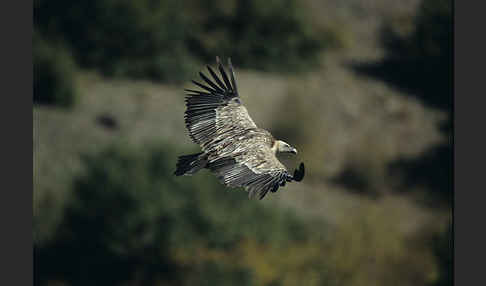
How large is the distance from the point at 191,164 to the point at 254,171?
0.91 m

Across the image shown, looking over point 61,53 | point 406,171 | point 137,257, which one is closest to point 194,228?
point 137,257

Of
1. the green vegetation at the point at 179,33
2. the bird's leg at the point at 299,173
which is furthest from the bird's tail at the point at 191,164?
the green vegetation at the point at 179,33

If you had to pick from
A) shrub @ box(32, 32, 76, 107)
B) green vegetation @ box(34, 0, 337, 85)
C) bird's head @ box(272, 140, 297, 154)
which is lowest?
shrub @ box(32, 32, 76, 107)

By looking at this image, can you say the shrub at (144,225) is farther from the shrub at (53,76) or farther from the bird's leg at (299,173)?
the bird's leg at (299,173)

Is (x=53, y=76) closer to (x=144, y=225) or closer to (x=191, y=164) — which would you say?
(x=144, y=225)

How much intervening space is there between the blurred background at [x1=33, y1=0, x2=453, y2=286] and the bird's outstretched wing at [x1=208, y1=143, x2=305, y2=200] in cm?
2248

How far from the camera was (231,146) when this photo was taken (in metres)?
12.3

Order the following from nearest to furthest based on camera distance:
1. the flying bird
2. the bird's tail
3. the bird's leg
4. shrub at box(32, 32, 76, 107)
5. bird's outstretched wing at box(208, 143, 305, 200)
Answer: the bird's leg
bird's outstretched wing at box(208, 143, 305, 200)
the flying bird
the bird's tail
shrub at box(32, 32, 76, 107)

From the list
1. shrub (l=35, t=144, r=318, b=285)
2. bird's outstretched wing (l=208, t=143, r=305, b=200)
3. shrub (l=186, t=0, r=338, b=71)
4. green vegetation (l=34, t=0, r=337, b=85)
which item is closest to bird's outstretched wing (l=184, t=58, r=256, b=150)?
bird's outstretched wing (l=208, t=143, r=305, b=200)

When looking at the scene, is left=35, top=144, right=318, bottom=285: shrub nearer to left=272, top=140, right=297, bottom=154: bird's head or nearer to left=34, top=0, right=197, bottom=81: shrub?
left=34, top=0, right=197, bottom=81: shrub

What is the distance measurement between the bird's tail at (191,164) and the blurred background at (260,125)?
22.2 m

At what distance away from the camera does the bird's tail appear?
471 inches

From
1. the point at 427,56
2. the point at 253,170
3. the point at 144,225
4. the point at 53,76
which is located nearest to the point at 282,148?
the point at 253,170

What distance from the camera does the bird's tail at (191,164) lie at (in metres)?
12.0
